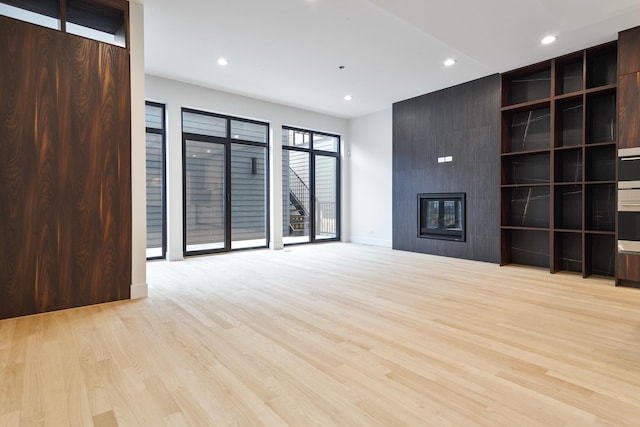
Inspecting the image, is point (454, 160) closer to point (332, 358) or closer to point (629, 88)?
point (629, 88)

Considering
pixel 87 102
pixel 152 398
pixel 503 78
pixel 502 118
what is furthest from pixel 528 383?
pixel 503 78

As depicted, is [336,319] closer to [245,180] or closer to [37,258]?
[37,258]

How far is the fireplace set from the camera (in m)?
5.48

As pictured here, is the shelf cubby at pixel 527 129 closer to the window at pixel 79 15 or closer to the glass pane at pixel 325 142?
the glass pane at pixel 325 142

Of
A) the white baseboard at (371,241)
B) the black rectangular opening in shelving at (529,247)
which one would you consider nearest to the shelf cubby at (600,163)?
the black rectangular opening in shelving at (529,247)

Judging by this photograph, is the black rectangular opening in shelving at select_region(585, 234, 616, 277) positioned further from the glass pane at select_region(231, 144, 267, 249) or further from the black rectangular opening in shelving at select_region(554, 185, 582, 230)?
the glass pane at select_region(231, 144, 267, 249)

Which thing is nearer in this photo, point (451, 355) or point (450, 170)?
point (451, 355)

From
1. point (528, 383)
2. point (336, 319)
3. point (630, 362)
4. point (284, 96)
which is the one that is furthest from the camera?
point (284, 96)

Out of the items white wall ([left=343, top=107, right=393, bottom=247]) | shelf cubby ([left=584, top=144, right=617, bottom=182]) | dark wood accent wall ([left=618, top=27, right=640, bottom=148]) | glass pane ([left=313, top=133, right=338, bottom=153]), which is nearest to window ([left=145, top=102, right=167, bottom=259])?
glass pane ([left=313, top=133, right=338, bottom=153])

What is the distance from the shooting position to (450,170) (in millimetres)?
5590

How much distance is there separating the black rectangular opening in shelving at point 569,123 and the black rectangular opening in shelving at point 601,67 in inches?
10.9

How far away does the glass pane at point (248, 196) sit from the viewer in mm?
6270

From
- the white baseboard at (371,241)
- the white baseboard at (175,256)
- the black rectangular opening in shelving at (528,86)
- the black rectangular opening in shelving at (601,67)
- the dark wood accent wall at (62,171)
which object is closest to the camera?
the dark wood accent wall at (62,171)

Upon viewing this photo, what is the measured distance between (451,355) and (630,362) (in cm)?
101
